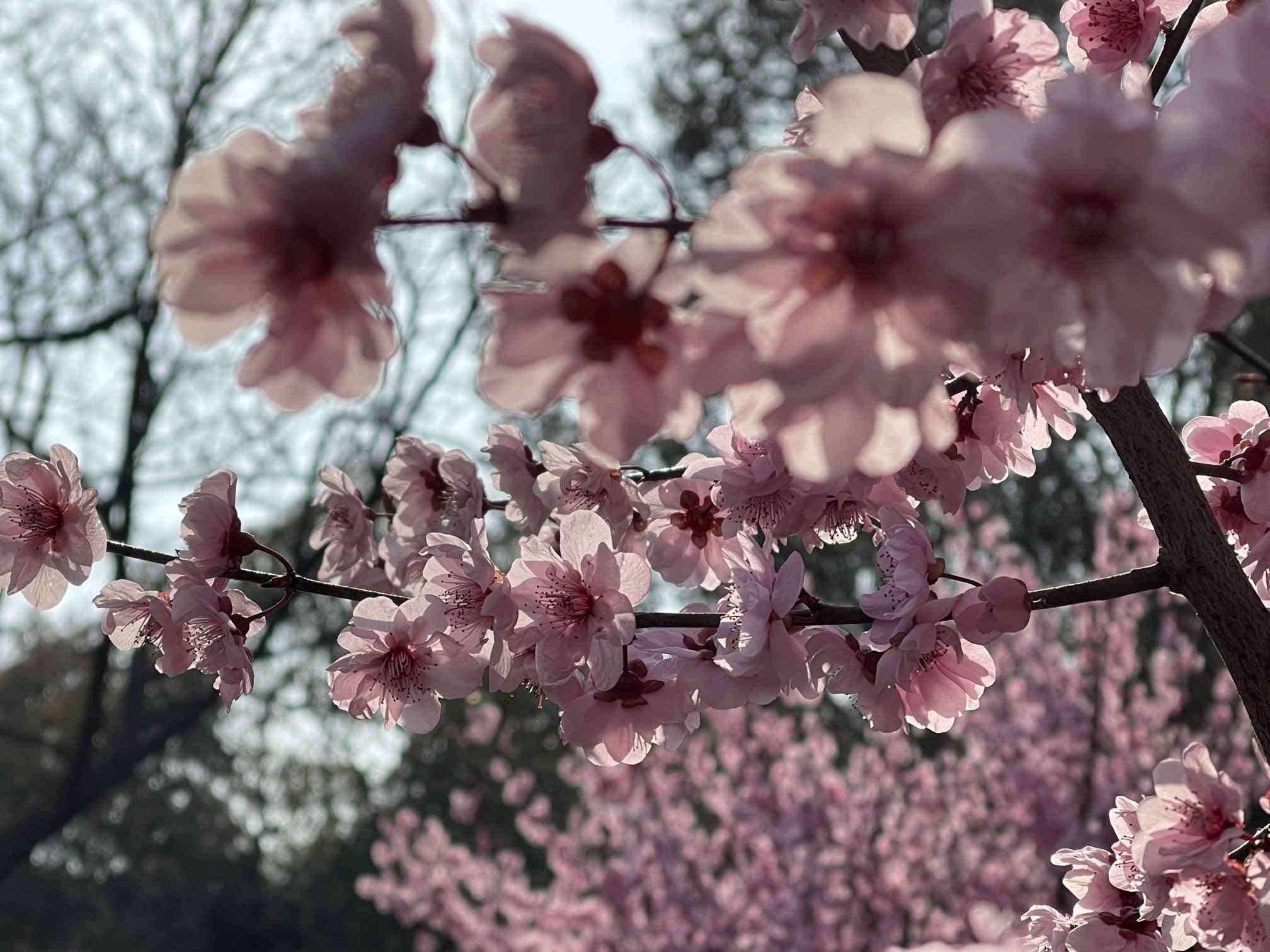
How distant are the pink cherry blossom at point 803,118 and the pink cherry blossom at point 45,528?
95 centimetres

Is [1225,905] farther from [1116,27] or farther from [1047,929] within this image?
[1116,27]

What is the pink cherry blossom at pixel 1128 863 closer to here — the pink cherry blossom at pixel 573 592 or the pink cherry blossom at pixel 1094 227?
the pink cherry blossom at pixel 573 592

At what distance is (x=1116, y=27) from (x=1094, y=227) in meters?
0.75

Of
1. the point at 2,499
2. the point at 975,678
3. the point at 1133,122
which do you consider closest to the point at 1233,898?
the point at 975,678

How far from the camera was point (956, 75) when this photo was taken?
3.03 feet

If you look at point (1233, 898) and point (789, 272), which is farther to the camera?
point (1233, 898)

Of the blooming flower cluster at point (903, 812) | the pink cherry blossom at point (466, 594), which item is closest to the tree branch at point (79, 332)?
the blooming flower cluster at point (903, 812)

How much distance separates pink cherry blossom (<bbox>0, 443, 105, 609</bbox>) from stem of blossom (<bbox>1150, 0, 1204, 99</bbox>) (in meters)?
1.31

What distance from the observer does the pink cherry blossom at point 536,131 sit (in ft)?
1.92

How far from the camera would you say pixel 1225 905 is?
1002 mm

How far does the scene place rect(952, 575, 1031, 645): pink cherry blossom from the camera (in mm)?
1128

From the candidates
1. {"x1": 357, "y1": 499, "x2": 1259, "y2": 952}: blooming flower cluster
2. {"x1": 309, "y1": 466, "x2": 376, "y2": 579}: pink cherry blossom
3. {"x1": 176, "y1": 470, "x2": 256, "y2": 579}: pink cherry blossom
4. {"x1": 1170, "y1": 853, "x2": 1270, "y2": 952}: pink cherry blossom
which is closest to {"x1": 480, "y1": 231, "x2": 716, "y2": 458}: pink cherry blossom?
{"x1": 1170, "y1": 853, "x2": 1270, "y2": 952}: pink cherry blossom

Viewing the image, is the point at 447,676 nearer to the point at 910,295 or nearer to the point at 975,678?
the point at 975,678

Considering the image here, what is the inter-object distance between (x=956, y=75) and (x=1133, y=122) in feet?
1.27
